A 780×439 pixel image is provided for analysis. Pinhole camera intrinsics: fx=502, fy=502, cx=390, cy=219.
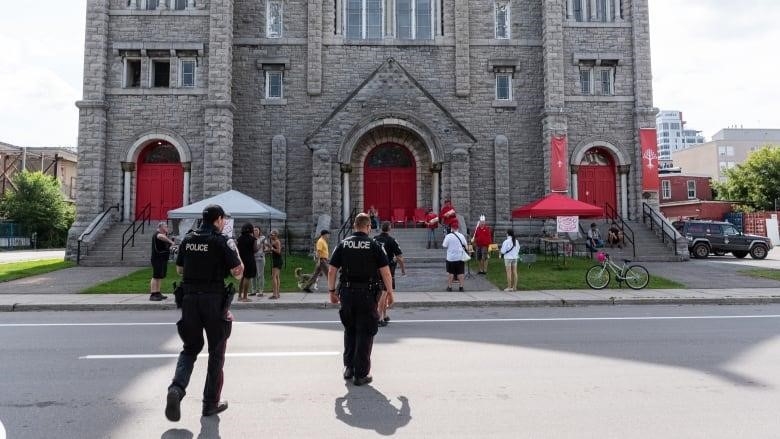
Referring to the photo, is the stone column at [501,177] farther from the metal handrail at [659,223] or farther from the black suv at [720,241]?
the black suv at [720,241]

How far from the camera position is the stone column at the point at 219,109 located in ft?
70.1

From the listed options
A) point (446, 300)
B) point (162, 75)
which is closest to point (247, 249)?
point (446, 300)

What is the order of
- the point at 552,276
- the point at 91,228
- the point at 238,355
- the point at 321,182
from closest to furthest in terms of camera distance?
the point at 238,355 < the point at 552,276 < the point at 91,228 < the point at 321,182

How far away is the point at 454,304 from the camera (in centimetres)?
1166

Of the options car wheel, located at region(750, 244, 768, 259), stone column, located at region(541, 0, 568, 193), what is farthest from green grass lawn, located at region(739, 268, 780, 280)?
car wheel, located at region(750, 244, 768, 259)

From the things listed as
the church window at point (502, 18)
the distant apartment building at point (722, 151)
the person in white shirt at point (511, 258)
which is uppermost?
the distant apartment building at point (722, 151)

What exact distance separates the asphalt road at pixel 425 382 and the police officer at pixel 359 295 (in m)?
0.28

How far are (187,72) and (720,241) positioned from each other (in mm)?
27139

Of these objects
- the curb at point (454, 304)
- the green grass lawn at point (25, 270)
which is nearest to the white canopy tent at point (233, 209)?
the curb at point (454, 304)

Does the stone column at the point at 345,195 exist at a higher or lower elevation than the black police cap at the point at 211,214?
higher

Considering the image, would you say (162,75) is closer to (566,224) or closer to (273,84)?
(273,84)

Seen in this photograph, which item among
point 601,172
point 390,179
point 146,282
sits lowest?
point 146,282

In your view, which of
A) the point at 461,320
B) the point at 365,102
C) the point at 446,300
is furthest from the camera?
the point at 365,102

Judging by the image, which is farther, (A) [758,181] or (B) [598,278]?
(A) [758,181]
